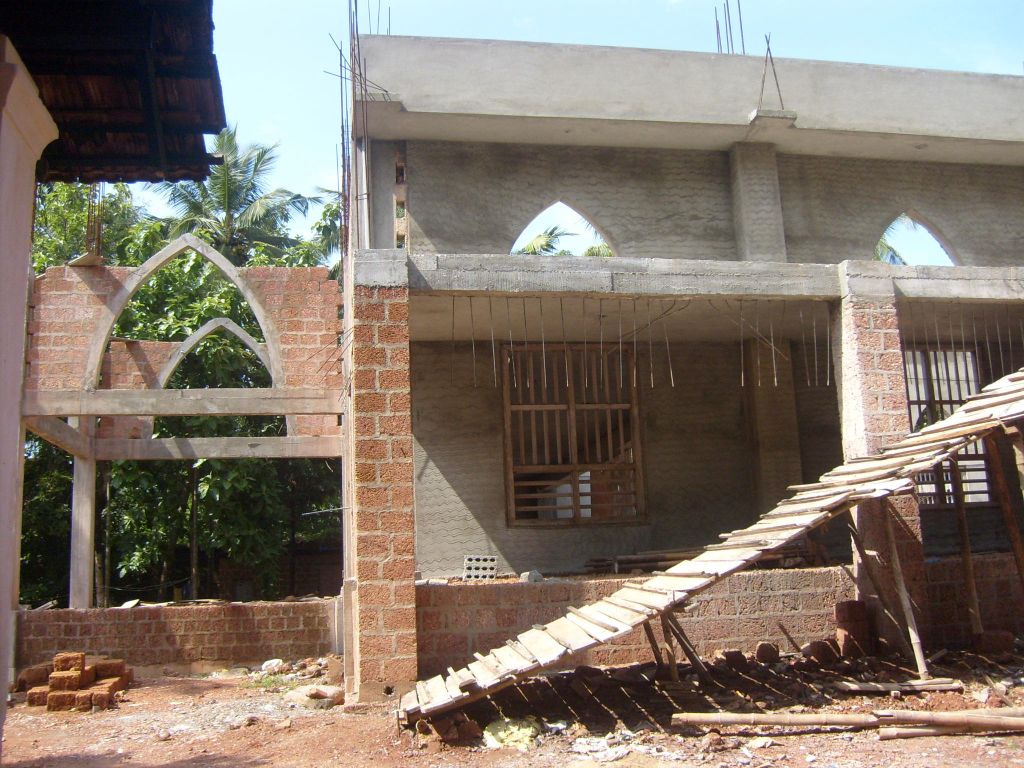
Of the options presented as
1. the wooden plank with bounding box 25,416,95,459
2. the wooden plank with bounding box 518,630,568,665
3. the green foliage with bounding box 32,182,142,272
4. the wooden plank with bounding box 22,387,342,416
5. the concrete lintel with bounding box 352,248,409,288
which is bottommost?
the wooden plank with bounding box 518,630,568,665

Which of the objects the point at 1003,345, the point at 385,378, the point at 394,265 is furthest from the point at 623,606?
the point at 1003,345

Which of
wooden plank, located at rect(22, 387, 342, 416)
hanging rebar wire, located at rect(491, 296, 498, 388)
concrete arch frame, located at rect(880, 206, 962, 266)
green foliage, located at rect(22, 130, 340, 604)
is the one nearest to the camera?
hanging rebar wire, located at rect(491, 296, 498, 388)

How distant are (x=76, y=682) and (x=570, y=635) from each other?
483 cm

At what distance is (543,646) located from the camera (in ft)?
22.3

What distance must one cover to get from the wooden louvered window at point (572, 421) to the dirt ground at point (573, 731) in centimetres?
375

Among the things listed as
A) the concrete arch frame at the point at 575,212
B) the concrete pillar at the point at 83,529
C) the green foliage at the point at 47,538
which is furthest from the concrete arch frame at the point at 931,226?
the green foliage at the point at 47,538

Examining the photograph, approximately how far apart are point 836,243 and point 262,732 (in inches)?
357

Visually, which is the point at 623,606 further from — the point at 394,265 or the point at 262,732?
the point at 394,265

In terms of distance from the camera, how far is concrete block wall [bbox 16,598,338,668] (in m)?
10.0

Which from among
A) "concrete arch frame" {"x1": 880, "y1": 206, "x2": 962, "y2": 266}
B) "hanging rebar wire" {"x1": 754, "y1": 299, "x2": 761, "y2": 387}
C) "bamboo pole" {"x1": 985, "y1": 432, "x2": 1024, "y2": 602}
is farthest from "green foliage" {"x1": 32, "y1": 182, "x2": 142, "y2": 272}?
"bamboo pole" {"x1": 985, "y1": 432, "x2": 1024, "y2": 602}

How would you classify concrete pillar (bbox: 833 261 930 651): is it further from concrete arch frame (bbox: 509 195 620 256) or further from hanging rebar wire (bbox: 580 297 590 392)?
concrete arch frame (bbox: 509 195 620 256)

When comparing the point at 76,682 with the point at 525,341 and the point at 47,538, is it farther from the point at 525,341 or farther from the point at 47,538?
the point at 47,538

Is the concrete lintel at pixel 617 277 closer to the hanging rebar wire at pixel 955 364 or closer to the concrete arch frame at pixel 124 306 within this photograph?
the concrete arch frame at pixel 124 306

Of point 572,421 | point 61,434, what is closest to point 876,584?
point 572,421
